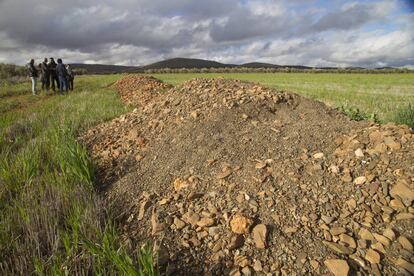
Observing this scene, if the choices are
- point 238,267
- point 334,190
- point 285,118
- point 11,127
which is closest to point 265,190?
point 334,190

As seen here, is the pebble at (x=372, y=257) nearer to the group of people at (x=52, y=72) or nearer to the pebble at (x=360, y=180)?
the pebble at (x=360, y=180)

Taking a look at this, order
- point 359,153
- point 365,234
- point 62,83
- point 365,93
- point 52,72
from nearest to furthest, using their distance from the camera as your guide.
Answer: point 365,234 → point 359,153 → point 365,93 → point 62,83 → point 52,72

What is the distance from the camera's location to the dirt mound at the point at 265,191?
2.40m

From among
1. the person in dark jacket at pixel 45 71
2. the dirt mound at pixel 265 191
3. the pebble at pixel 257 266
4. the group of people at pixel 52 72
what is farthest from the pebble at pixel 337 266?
the person in dark jacket at pixel 45 71

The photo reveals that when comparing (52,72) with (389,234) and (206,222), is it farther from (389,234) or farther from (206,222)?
(389,234)

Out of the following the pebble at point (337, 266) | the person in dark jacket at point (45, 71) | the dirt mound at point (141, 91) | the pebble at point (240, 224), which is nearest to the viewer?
the pebble at point (337, 266)

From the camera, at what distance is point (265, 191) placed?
303 centimetres

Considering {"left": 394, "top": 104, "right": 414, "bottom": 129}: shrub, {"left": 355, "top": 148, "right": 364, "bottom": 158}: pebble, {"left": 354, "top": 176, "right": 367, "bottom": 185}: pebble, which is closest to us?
{"left": 354, "top": 176, "right": 367, "bottom": 185}: pebble

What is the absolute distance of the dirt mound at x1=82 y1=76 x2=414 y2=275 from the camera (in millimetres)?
2398

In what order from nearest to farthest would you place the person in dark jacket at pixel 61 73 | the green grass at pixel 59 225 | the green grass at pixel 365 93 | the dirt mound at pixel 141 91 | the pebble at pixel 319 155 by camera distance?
the green grass at pixel 59 225 < the pebble at pixel 319 155 < the green grass at pixel 365 93 < the dirt mound at pixel 141 91 < the person in dark jacket at pixel 61 73

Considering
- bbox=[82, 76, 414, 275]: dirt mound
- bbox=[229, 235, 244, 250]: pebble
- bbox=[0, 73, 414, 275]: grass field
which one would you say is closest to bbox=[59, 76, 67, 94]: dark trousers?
bbox=[0, 73, 414, 275]: grass field

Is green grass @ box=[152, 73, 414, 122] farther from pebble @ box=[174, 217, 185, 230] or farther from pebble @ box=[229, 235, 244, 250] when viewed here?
pebble @ box=[174, 217, 185, 230]

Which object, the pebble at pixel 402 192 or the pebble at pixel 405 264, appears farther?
the pebble at pixel 402 192

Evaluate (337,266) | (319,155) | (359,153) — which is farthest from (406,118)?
(337,266)
